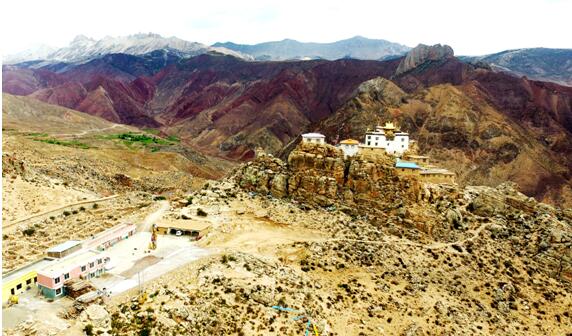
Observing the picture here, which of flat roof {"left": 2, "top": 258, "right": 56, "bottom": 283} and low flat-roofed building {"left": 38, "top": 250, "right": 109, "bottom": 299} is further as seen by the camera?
flat roof {"left": 2, "top": 258, "right": 56, "bottom": 283}

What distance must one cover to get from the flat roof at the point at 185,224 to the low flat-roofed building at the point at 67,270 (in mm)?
8813

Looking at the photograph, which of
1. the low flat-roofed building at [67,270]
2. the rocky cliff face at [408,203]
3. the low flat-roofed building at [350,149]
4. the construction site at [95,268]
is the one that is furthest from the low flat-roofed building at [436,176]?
the low flat-roofed building at [67,270]

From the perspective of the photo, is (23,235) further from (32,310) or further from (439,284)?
(439,284)

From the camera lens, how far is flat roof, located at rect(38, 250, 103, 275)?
1277 inches

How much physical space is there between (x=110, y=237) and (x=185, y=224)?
7.14 meters

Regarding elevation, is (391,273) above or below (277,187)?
below

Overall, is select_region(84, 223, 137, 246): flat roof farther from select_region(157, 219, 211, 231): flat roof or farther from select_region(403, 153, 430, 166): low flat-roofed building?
select_region(403, 153, 430, 166): low flat-roofed building

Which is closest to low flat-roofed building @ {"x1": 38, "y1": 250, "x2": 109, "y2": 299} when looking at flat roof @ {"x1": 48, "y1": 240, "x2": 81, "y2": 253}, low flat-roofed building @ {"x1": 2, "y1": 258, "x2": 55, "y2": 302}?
low flat-roofed building @ {"x1": 2, "y1": 258, "x2": 55, "y2": 302}

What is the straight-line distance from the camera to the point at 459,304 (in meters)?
42.0

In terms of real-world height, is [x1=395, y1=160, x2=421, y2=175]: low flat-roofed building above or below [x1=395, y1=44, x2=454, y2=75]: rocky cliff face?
below

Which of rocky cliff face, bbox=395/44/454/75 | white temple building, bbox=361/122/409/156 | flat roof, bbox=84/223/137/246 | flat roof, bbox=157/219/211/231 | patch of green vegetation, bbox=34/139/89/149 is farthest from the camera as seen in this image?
rocky cliff face, bbox=395/44/454/75

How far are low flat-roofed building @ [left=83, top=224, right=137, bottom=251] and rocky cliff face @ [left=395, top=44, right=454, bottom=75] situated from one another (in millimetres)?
162820

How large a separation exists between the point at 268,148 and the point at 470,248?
117486 mm

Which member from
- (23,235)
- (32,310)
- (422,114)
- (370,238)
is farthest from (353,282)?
(422,114)
